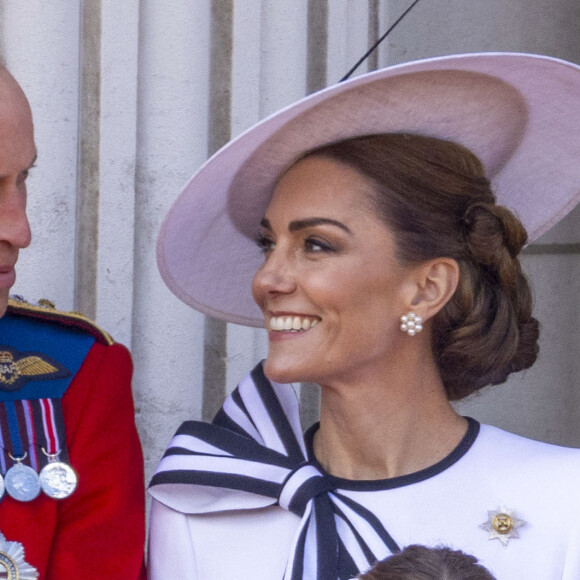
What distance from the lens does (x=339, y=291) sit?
2184mm

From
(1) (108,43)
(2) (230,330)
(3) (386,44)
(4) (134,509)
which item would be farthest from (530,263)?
(4) (134,509)

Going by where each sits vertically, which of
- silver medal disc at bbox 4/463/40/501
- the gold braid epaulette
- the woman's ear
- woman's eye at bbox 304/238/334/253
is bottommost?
silver medal disc at bbox 4/463/40/501

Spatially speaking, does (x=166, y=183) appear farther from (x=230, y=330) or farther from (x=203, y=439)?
(x=203, y=439)

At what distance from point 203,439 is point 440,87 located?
77 centimetres

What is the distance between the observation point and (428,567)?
70.3 inches

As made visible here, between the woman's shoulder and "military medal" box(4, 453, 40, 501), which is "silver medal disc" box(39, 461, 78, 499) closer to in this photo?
"military medal" box(4, 453, 40, 501)

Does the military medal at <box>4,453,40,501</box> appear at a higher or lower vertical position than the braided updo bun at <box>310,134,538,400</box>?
Result: lower

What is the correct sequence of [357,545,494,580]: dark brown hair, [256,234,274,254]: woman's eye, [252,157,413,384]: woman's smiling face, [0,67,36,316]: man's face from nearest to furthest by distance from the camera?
1. [357,545,494,580]: dark brown hair
2. [0,67,36,316]: man's face
3. [252,157,413,384]: woman's smiling face
4. [256,234,274,254]: woman's eye

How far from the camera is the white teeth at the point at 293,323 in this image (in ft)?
7.28

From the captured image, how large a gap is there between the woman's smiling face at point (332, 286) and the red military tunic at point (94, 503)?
0.29 m

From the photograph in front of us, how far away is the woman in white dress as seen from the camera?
7.08ft

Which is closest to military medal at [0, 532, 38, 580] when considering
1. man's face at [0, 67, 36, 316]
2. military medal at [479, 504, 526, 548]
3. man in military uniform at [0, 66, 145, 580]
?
man in military uniform at [0, 66, 145, 580]

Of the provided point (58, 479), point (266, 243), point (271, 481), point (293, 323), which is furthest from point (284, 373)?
point (58, 479)

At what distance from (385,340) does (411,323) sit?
55mm
